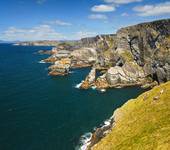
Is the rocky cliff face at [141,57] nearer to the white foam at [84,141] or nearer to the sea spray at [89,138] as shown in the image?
the white foam at [84,141]

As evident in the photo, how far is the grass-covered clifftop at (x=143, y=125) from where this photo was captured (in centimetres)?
4769

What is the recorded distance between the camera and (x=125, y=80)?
152625mm

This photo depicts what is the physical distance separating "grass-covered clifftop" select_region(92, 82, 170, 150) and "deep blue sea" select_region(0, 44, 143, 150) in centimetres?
1850

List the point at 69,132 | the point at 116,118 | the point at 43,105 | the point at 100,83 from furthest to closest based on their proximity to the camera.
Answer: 1. the point at 100,83
2. the point at 43,105
3. the point at 69,132
4. the point at 116,118

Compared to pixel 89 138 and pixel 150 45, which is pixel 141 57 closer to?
pixel 150 45

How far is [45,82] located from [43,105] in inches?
2018

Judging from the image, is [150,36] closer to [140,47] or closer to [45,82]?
[140,47]

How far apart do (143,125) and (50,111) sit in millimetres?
56257

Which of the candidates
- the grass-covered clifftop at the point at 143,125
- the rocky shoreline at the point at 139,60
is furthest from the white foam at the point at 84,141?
the rocky shoreline at the point at 139,60

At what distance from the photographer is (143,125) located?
56.6 meters

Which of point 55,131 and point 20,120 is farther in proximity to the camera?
point 20,120

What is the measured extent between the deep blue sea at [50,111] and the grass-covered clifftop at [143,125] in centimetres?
1850

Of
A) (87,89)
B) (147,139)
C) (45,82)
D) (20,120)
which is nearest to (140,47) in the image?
(87,89)

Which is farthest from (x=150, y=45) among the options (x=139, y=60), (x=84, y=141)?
(x=84, y=141)
